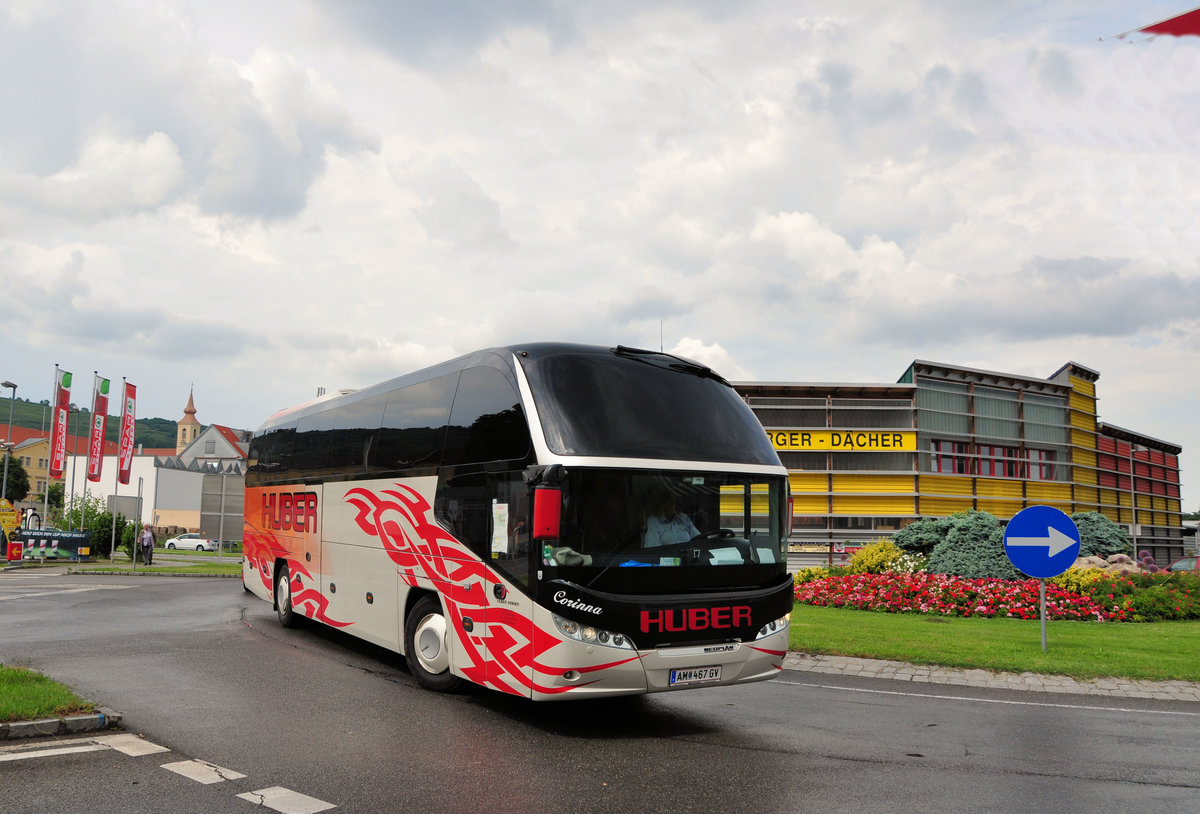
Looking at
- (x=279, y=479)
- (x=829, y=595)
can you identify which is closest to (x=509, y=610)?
(x=279, y=479)

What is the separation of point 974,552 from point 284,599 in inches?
549

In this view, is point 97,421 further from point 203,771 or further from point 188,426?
point 188,426

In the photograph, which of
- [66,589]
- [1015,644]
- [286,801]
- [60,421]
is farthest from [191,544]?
[286,801]

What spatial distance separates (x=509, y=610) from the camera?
755cm

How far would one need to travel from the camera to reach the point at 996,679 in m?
10.2

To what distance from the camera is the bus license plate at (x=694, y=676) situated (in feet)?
23.7

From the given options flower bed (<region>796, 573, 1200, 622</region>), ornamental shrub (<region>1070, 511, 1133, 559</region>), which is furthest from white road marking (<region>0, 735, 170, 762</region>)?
ornamental shrub (<region>1070, 511, 1133, 559</region>)

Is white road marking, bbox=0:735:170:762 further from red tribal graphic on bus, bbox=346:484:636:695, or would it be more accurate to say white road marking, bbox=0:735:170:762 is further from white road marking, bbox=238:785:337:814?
red tribal graphic on bus, bbox=346:484:636:695

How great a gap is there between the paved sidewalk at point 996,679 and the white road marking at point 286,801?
272 inches

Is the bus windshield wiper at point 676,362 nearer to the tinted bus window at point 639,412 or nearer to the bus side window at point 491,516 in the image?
the tinted bus window at point 639,412

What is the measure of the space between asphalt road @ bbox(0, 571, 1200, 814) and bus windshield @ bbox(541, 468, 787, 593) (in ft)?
4.26

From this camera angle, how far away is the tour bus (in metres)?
7.08

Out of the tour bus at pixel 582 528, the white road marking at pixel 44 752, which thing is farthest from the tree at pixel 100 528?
the white road marking at pixel 44 752

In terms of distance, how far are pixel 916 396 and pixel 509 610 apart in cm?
2583
